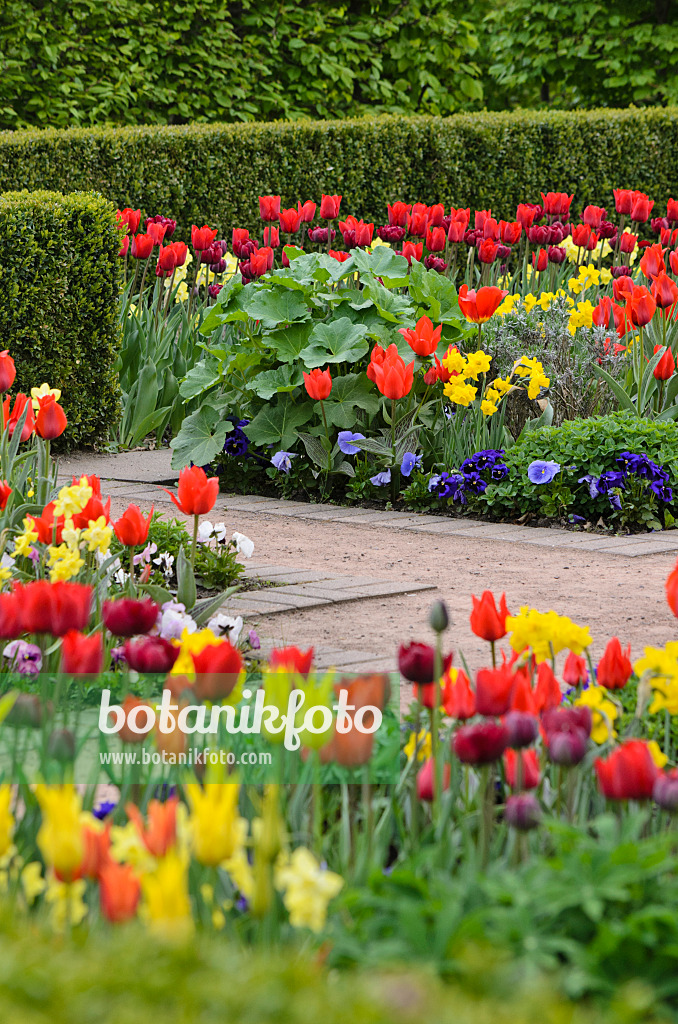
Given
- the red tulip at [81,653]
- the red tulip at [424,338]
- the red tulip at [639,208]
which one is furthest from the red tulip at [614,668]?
the red tulip at [639,208]

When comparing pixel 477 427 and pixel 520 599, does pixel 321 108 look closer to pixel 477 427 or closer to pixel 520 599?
pixel 477 427

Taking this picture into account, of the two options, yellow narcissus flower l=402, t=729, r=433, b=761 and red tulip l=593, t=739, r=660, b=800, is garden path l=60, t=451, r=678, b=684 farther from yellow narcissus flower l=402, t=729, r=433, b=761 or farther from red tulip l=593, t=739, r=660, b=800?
red tulip l=593, t=739, r=660, b=800

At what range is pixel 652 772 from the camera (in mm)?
1973


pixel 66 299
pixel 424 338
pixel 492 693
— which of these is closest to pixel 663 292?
pixel 424 338

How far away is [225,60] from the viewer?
1447cm

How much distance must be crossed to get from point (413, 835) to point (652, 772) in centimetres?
46

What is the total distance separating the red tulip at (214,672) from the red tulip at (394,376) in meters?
3.75

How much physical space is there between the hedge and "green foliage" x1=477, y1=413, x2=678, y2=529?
5121 millimetres

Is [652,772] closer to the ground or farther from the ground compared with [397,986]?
farther from the ground

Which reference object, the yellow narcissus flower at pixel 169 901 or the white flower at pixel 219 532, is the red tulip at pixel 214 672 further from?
the white flower at pixel 219 532

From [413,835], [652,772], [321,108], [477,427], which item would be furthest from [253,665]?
[321,108]

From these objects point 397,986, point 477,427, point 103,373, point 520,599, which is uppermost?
point 103,373

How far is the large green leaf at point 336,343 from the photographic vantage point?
6348mm

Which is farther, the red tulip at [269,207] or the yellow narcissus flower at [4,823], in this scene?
the red tulip at [269,207]
